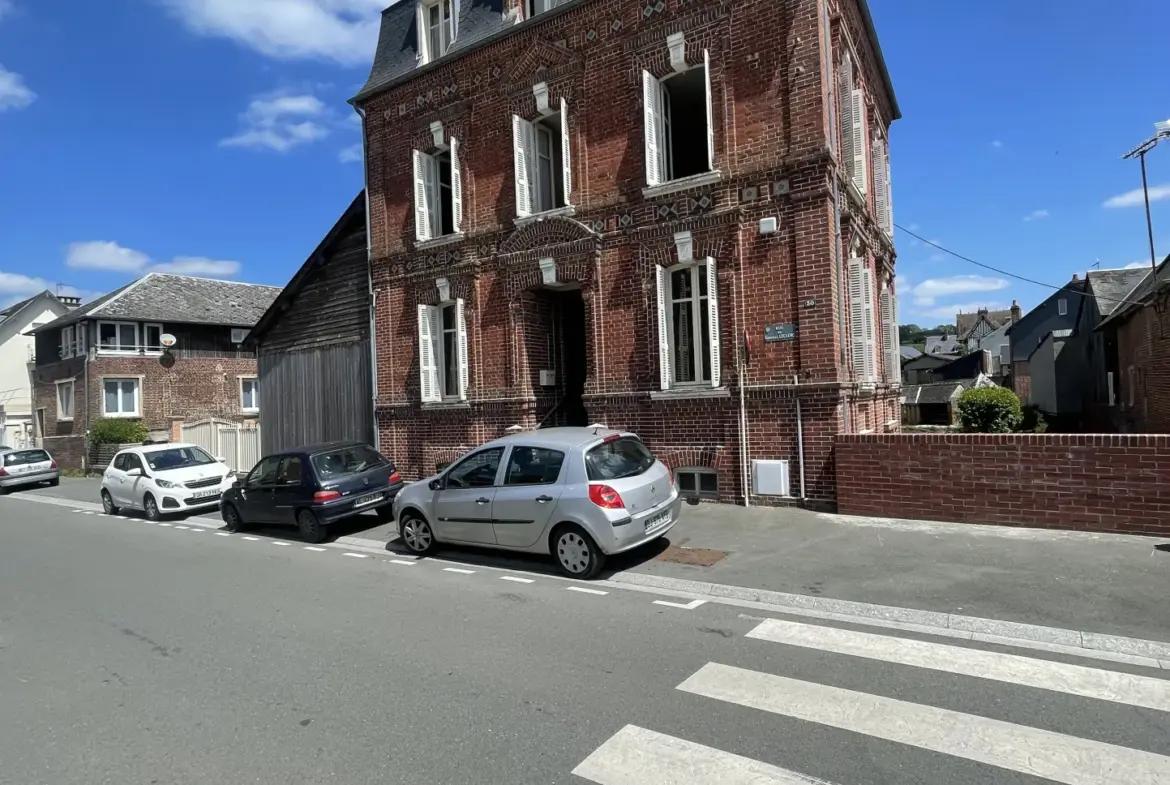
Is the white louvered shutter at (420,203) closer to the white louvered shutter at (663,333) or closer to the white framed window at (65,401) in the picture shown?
the white louvered shutter at (663,333)

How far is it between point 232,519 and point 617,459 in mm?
8006

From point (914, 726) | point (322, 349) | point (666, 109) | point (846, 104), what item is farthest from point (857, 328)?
point (322, 349)

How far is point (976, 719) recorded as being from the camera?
3867mm

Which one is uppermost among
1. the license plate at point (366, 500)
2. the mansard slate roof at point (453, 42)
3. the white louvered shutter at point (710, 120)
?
the mansard slate roof at point (453, 42)

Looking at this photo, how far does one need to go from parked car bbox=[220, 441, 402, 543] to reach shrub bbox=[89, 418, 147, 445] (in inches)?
722

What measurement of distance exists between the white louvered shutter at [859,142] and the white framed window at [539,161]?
5.26m

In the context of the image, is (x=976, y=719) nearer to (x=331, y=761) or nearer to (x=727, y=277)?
(x=331, y=761)

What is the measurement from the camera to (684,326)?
11555 millimetres

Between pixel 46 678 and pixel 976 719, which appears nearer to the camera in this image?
pixel 976 719

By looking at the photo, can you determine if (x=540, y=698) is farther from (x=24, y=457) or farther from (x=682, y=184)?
(x=24, y=457)

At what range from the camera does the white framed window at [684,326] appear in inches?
446

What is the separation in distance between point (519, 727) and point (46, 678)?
12.9 feet

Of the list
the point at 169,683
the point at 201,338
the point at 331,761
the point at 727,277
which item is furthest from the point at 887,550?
the point at 201,338

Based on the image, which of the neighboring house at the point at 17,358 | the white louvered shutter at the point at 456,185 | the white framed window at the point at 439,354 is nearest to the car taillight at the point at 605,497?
the white framed window at the point at 439,354
